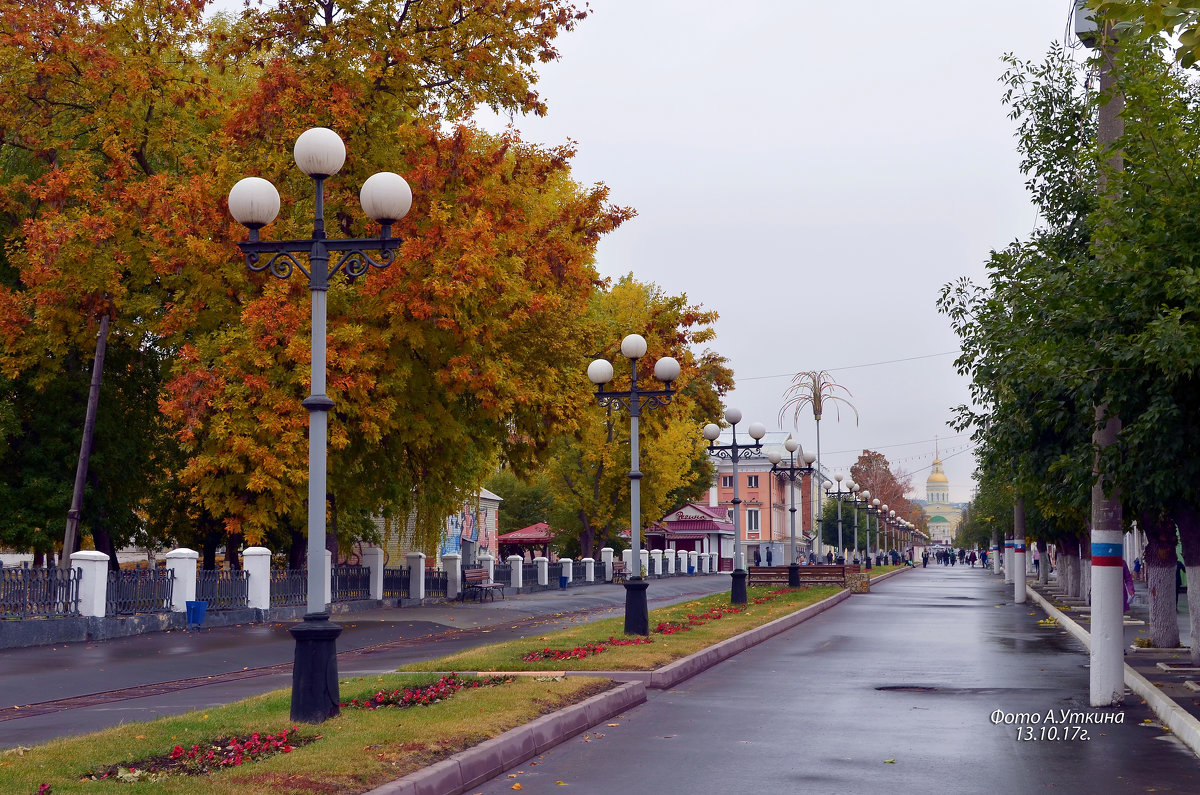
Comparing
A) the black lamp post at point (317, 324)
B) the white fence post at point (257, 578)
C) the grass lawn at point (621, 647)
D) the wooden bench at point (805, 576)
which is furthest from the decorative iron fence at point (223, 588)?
the wooden bench at point (805, 576)

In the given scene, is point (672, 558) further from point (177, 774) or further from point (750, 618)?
point (177, 774)

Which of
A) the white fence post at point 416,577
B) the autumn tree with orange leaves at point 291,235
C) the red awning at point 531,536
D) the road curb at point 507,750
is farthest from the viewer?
the red awning at point 531,536

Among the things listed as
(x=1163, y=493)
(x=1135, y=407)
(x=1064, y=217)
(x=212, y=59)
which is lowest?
(x=1163, y=493)

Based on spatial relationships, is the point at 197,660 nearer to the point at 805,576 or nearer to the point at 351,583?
the point at 351,583

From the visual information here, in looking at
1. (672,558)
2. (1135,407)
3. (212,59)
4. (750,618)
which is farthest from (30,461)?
(672,558)

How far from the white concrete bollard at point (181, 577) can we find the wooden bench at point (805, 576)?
2473 centimetres

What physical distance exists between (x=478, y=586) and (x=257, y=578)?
13.2 m

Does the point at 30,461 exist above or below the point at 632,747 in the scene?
above

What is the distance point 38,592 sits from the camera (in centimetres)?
2172

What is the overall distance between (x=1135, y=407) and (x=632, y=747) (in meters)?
5.86

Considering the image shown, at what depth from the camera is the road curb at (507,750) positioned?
835cm

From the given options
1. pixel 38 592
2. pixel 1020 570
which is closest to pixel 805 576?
pixel 1020 570

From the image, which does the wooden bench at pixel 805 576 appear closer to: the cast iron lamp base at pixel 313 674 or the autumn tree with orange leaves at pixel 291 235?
the autumn tree with orange leaves at pixel 291 235

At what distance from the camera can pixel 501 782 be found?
30.4ft
